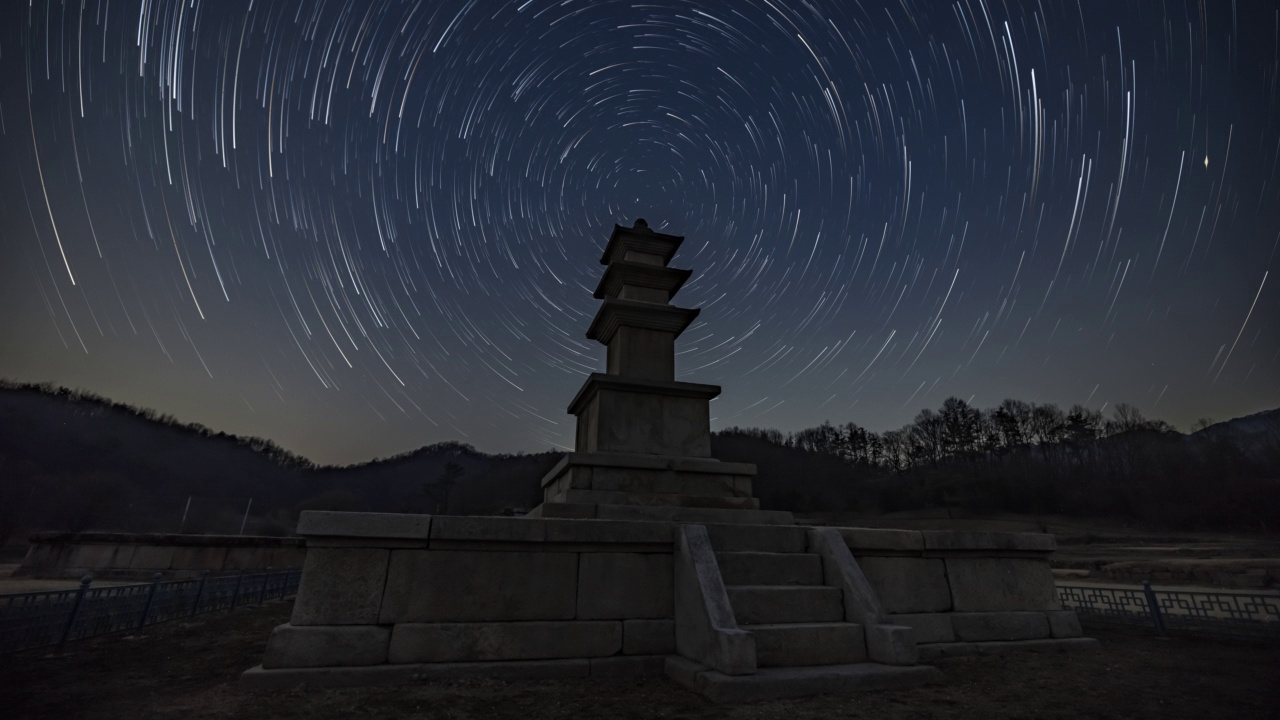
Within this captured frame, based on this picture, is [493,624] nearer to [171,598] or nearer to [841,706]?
[841,706]

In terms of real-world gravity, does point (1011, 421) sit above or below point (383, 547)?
above

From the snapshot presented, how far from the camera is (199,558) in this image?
18.3 m

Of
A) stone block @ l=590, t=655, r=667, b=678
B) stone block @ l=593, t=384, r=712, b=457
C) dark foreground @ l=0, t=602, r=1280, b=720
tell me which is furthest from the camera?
stone block @ l=593, t=384, r=712, b=457

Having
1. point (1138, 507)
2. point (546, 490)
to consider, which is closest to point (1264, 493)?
point (1138, 507)

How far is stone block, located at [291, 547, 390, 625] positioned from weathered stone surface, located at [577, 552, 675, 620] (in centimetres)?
236

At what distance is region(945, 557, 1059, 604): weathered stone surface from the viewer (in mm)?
7867

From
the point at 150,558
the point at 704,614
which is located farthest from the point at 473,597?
the point at 150,558

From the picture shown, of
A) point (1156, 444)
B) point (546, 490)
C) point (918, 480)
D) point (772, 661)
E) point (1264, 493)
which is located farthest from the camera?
point (918, 480)


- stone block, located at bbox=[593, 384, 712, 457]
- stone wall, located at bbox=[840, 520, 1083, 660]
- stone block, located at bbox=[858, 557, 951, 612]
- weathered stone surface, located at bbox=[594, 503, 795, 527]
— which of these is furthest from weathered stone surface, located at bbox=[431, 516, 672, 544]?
stone block, located at bbox=[593, 384, 712, 457]

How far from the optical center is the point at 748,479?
10328 mm

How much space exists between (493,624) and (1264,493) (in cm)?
7950

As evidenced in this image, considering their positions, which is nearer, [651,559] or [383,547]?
[383,547]

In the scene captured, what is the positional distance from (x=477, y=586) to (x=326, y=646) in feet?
5.29

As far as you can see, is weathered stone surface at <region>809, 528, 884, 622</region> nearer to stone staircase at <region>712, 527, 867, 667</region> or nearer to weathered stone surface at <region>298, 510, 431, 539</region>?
stone staircase at <region>712, 527, 867, 667</region>
